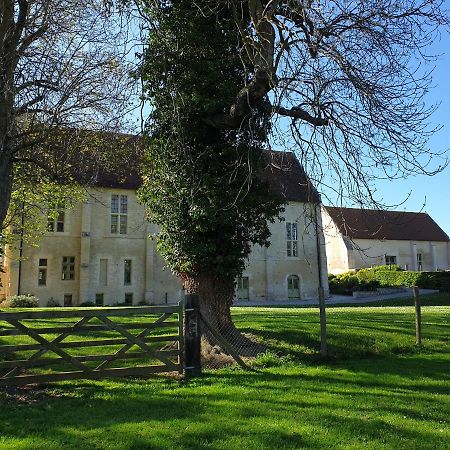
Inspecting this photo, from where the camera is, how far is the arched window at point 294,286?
139 feet

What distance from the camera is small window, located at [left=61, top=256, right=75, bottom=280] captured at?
34719 millimetres

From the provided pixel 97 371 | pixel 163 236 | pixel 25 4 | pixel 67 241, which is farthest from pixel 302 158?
pixel 67 241

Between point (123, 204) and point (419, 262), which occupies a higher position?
point (123, 204)

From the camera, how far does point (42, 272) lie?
34.2 m

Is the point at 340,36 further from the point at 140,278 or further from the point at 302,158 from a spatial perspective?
the point at 140,278

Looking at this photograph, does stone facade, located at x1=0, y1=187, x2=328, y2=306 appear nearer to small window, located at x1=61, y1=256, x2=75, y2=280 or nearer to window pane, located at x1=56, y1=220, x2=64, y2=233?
small window, located at x1=61, y1=256, x2=75, y2=280

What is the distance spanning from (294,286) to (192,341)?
3440 cm

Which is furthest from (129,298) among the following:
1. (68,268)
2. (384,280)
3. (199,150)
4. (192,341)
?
(192,341)

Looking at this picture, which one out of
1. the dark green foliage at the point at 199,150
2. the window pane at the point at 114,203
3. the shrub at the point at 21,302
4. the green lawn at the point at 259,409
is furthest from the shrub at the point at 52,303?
the green lawn at the point at 259,409

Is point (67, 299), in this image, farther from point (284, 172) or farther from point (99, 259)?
point (284, 172)

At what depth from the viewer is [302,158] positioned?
10406mm

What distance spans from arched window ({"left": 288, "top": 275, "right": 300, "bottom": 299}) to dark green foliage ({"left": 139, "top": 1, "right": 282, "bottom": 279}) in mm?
31327

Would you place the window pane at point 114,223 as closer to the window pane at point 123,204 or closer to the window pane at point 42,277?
the window pane at point 123,204

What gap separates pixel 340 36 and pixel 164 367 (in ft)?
23.3
